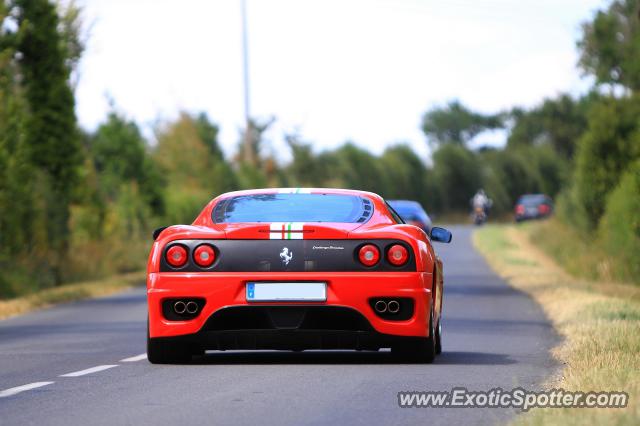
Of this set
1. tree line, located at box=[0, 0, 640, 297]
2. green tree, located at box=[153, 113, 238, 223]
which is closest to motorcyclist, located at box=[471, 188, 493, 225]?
tree line, located at box=[0, 0, 640, 297]

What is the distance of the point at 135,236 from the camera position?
3978 centimetres

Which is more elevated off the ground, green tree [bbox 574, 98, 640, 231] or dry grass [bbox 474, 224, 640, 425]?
green tree [bbox 574, 98, 640, 231]

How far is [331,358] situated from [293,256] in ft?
5.24

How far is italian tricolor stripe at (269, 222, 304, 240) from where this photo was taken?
12180 millimetres

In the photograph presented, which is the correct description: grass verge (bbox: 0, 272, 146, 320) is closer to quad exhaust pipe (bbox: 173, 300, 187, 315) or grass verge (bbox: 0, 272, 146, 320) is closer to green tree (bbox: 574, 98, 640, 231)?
green tree (bbox: 574, 98, 640, 231)

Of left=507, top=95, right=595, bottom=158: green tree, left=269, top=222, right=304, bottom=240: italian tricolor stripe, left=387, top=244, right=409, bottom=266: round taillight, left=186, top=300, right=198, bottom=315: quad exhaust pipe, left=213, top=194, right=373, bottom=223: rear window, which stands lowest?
left=186, top=300, right=198, bottom=315: quad exhaust pipe

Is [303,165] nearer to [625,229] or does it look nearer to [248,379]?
[625,229]

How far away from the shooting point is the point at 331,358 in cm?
1345

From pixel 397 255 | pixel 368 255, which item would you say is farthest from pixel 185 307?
pixel 397 255

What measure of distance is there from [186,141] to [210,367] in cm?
4739

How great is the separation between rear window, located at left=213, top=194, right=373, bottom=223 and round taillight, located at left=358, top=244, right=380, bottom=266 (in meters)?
0.58

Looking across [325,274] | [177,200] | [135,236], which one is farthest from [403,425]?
[177,200]

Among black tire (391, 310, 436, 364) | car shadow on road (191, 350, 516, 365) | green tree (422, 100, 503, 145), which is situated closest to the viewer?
black tire (391, 310, 436, 364)

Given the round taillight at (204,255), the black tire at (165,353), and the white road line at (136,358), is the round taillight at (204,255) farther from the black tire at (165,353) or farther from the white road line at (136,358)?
the white road line at (136,358)
